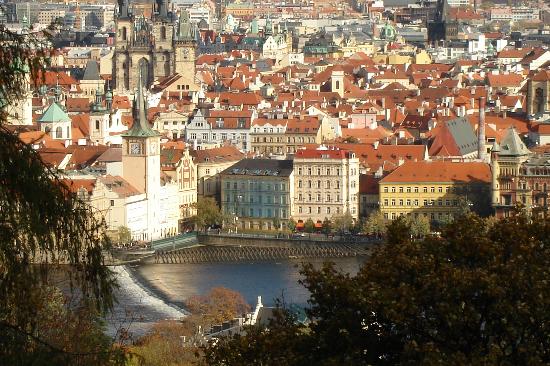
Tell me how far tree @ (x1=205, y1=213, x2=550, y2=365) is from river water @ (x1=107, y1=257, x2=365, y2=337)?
42.4 ft

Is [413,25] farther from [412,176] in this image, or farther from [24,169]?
[24,169]

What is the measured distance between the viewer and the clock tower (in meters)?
34.1

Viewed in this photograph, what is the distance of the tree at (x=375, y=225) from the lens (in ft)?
110

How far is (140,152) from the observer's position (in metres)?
34.1

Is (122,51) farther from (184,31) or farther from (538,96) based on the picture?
(538,96)

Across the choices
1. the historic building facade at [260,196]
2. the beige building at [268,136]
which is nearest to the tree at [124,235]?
the historic building facade at [260,196]

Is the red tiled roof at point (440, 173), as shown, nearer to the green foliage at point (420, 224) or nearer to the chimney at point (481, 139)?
the green foliage at point (420, 224)

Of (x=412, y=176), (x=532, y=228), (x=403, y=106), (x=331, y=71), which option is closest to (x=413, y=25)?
(x=331, y=71)

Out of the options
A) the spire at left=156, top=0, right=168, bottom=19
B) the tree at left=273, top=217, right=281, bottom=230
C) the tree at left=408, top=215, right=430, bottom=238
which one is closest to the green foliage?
the tree at left=408, top=215, right=430, bottom=238

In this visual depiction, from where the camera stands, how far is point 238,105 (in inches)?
1922

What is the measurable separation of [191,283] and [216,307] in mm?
5727

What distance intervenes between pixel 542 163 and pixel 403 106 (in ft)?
57.1

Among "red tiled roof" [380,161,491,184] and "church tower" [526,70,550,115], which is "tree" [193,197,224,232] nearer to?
"red tiled roof" [380,161,491,184]

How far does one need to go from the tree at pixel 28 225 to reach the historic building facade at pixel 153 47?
50265 mm
